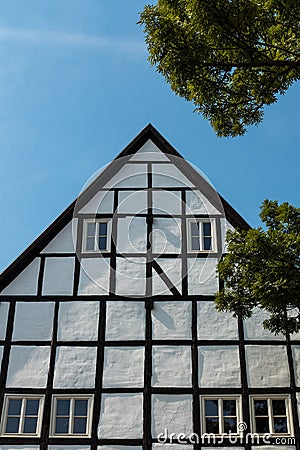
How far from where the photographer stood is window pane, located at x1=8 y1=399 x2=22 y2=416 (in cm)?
1019

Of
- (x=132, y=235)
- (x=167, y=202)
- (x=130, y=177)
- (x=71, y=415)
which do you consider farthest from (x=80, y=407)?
(x=130, y=177)

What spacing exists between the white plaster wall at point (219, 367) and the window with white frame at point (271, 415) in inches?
18.1

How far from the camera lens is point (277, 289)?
7992mm

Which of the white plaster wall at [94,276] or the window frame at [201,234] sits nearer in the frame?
the white plaster wall at [94,276]

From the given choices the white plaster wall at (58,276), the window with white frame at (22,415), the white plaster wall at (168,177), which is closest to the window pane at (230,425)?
the window with white frame at (22,415)

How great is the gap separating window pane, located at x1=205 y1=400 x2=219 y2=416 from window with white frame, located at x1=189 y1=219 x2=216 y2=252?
2.83 meters

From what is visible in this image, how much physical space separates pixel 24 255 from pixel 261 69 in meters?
6.10

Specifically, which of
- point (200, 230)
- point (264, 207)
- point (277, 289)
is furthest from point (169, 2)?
point (200, 230)

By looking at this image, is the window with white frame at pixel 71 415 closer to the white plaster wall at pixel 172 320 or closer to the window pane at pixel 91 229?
the white plaster wall at pixel 172 320

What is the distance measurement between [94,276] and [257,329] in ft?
10.0

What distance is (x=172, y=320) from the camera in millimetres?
10859

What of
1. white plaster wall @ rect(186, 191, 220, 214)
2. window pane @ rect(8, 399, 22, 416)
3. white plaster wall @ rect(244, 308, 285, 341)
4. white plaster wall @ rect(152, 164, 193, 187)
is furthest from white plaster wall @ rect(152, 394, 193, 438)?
white plaster wall @ rect(152, 164, 193, 187)

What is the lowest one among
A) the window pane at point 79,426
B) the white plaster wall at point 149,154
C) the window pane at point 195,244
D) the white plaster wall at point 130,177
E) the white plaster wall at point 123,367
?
the window pane at point 79,426

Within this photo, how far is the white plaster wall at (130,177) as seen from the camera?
1250cm
